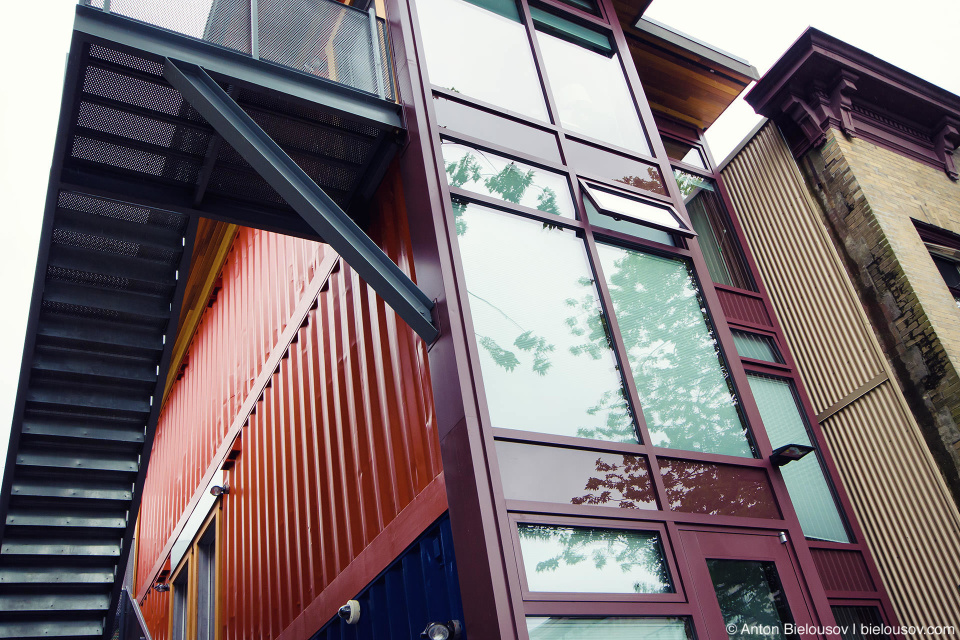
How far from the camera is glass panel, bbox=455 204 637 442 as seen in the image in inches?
245

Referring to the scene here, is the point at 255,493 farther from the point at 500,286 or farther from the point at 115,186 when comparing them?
the point at 500,286

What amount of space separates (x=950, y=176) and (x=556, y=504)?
10.5m

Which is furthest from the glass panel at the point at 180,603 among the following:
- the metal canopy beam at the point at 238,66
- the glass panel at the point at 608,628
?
the glass panel at the point at 608,628

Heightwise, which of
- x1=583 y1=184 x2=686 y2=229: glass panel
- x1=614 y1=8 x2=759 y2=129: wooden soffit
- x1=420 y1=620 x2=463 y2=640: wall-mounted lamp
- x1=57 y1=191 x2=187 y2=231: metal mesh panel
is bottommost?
x1=420 y1=620 x2=463 y2=640: wall-mounted lamp

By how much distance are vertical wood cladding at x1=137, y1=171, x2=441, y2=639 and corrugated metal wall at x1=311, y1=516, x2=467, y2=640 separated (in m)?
0.31

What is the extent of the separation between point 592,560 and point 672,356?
2.33 m

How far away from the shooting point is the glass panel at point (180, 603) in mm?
14084

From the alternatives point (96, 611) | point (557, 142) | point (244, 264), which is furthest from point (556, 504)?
point (244, 264)

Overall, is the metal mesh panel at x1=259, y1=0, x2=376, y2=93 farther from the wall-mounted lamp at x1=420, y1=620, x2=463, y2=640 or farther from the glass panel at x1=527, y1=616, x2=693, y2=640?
the glass panel at x1=527, y1=616, x2=693, y2=640

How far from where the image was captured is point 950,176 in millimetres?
12727

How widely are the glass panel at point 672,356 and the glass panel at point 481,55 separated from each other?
6.55ft

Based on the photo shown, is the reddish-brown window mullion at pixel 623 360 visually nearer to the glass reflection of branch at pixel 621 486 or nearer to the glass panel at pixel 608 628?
the glass reflection of branch at pixel 621 486

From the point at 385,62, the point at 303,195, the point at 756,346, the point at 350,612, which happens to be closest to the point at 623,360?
the point at 303,195

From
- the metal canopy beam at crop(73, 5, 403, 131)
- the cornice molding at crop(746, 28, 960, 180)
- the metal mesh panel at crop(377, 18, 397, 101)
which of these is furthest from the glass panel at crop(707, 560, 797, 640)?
the cornice molding at crop(746, 28, 960, 180)
